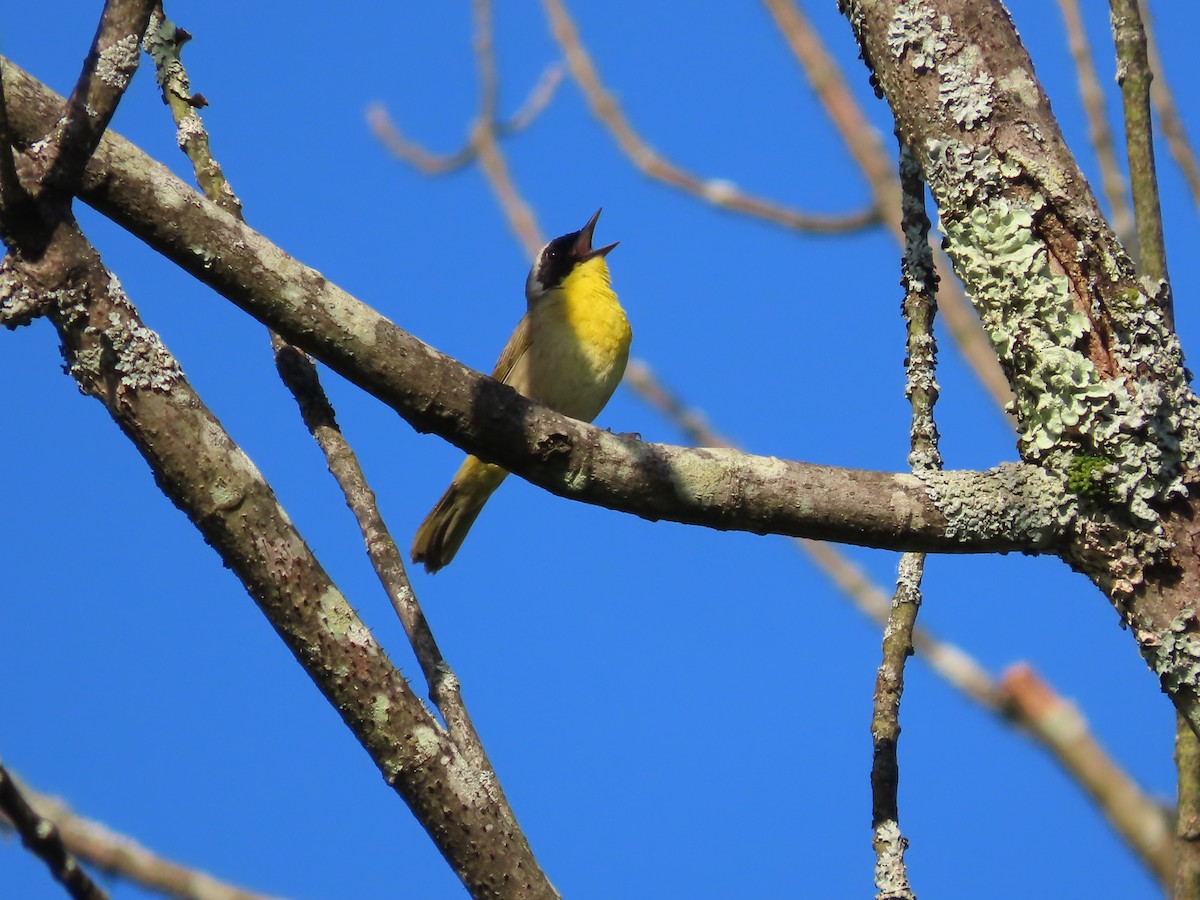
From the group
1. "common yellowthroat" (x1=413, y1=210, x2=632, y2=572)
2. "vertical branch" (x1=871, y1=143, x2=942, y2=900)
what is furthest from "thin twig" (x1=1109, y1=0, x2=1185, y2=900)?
"common yellowthroat" (x1=413, y1=210, x2=632, y2=572)

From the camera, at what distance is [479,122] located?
27.2 feet

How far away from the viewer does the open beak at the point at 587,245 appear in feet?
25.5

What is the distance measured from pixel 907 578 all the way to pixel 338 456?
1.53 m

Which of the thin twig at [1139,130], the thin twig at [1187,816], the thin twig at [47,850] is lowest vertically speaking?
the thin twig at [47,850]

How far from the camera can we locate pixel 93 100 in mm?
2385

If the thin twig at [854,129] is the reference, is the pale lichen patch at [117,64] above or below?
below

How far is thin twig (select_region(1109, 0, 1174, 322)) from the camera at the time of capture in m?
3.30

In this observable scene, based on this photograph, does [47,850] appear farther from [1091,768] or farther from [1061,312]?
[1091,768]

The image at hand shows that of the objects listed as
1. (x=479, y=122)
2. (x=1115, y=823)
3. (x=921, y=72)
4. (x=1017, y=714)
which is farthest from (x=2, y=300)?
(x=479, y=122)

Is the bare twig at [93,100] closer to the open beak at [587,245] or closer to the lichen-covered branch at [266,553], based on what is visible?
the lichen-covered branch at [266,553]

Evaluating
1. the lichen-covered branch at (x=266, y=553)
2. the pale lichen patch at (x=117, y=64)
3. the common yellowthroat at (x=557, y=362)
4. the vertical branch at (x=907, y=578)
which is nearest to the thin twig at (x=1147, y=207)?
the vertical branch at (x=907, y=578)

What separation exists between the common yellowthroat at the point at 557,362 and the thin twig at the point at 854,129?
4.95 feet

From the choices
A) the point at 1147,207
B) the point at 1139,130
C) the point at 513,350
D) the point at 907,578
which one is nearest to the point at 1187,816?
the point at 907,578

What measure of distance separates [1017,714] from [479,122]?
5713mm
